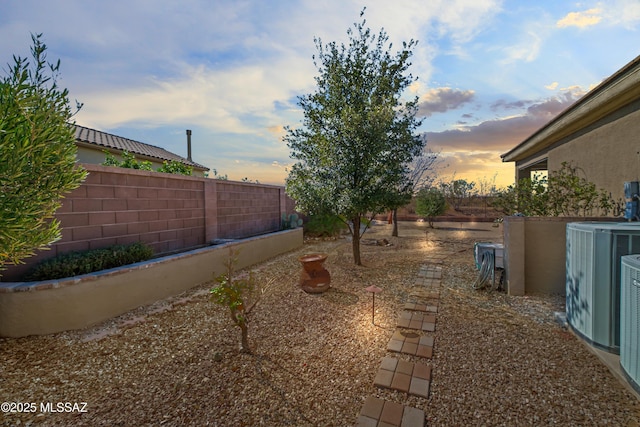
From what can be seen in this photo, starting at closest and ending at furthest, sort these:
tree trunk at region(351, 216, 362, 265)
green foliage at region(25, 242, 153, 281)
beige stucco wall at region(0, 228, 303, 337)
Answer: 1. beige stucco wall at region(0, 228, 303, 337)
2. green foliage at region(25, 242, 153, 281)
3. tree trunk at region(351, 216, 362, 265)

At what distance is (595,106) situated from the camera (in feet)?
15.7

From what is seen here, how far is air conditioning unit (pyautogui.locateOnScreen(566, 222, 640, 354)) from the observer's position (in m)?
2.72

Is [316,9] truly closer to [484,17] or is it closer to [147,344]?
[484,17]

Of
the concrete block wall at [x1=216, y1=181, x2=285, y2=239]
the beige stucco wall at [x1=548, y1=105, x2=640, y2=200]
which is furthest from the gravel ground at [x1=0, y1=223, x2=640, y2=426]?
the concrete block wall at [x1=216, y1=181, x2=285, y2=239]

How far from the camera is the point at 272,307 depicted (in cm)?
427

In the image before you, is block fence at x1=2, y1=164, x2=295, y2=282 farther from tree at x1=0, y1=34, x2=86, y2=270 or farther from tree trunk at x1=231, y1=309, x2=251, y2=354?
tree trunk at x1=231, y1=309, x2=251, y2=354

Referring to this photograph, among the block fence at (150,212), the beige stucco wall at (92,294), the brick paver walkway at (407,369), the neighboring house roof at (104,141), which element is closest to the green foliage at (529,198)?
the brick paver walkway at (407,369)

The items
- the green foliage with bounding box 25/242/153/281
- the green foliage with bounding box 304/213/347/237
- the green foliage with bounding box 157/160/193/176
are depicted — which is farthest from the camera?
the green foliage with bounding box 304/213/347/237

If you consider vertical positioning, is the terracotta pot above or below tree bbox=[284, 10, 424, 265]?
below

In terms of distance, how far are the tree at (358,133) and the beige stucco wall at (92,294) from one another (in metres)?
3.11

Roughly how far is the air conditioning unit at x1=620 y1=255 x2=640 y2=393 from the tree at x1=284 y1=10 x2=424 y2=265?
4036 millimetres

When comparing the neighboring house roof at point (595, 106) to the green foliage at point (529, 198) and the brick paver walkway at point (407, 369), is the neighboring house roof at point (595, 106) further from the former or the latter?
the brick paver walkway at point (407, 369)

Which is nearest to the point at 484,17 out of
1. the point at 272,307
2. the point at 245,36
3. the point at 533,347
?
the point at 245,36

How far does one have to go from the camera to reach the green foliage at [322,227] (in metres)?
11.9
